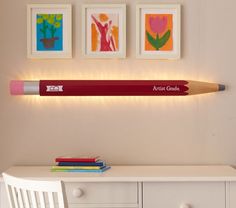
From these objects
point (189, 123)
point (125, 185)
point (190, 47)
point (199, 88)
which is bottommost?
point (125, 185)

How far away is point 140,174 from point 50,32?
93 cm

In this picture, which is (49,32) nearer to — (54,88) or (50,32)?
(50,32)

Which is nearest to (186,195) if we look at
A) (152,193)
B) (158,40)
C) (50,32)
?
Answer: (152,193)

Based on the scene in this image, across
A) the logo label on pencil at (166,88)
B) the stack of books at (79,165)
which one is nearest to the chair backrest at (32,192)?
the stack of books at (79,165)

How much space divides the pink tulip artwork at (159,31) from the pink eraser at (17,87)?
0.73 m

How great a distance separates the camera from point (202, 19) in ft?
9.54

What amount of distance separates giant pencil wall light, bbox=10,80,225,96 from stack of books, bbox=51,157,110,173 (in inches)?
13.9

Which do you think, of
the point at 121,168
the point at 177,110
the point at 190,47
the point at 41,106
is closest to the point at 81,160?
the point at 121,168

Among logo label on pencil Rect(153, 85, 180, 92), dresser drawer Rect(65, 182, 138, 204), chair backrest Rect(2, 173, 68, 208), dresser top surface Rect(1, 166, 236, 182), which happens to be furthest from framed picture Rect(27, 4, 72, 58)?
chair backrest Rect(2, 173, 68, 208)

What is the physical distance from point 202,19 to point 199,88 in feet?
1.29

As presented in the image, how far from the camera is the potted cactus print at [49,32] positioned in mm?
2895

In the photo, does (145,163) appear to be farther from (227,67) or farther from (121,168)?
(227,67)

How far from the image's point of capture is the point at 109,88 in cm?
282

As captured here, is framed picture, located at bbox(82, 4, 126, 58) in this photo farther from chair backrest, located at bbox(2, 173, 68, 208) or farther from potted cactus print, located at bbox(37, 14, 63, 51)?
Answer: chair backrest, located at bbox(2, 173, 68, 208)
